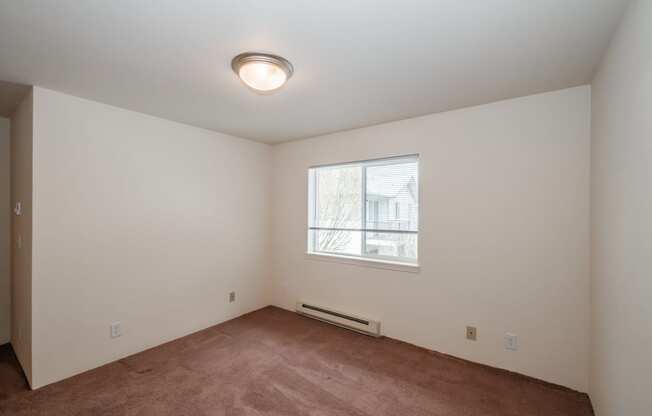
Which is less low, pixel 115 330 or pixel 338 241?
pixel 338 241

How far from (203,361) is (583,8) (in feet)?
11.4

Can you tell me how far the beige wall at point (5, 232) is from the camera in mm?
2934

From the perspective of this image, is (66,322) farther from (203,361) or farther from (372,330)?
(372,330)

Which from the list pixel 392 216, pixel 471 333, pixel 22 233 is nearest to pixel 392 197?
pixel 392 216

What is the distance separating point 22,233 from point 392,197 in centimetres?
339

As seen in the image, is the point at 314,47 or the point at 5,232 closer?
the point at 314,47

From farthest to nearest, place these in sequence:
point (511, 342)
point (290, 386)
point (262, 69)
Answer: point (511, 342), point (290, 386), point (262, 69)

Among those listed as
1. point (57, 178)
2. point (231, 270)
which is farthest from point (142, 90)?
point (231, 270)

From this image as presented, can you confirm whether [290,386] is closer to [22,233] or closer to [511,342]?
[511,342]

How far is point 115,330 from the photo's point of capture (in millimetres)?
2646

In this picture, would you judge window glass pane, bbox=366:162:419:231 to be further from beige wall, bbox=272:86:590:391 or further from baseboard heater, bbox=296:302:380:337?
baseboard heater, bbox=296:302:380:337

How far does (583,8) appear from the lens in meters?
1.35

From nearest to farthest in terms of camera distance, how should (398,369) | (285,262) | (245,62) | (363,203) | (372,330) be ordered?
(245,62) < (398,369) < (372,330) < (363,203) < (285,262)

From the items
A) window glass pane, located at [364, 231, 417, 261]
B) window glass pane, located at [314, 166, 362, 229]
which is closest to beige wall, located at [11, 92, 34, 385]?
window glass pane, located at [314, 166, 362, 229]
